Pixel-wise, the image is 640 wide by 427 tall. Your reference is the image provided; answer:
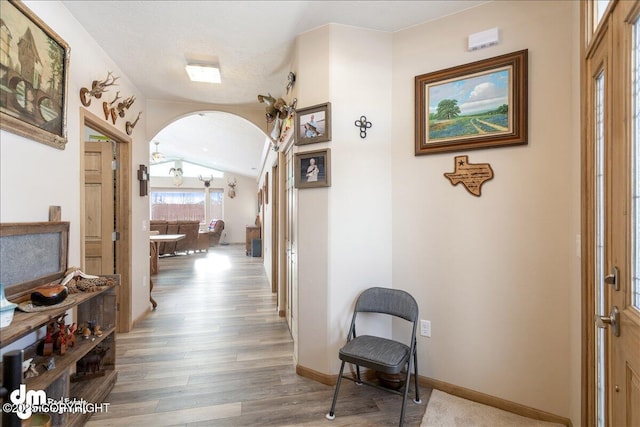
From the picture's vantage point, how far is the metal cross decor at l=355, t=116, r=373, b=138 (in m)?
2.17

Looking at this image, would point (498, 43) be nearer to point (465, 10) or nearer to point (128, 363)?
point (465, 10)

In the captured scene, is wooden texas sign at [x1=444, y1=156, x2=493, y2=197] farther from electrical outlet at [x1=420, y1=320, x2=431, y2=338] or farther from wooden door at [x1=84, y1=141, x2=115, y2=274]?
wooden door at [x1=84, y1=141, x2=115, y2=274]

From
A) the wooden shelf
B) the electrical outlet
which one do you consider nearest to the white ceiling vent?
the electrical outlet

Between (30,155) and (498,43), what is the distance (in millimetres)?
2823

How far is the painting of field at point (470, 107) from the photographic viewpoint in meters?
1.84

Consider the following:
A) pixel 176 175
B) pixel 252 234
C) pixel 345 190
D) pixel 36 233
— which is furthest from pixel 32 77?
pixel 176 175

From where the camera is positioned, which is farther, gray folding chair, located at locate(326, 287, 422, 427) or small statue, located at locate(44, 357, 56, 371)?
gray folding chair, located at locate(326, 287, 422, 427)

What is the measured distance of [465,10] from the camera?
196 centimetres

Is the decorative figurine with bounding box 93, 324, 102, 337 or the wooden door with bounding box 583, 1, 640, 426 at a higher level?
the wooden door with bounding box 583, 1, 640, 426

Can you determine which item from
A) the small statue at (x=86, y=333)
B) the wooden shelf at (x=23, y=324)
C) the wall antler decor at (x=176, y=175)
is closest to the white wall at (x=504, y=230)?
the wooden shelf at (x=23, y=324)

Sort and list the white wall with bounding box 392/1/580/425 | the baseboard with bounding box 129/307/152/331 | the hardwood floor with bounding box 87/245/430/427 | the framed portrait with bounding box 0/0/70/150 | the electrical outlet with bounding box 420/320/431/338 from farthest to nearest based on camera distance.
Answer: the baseboard with bounding box 129/307/152/331
the electrical outlet with bounding box 420/320/431/338
the hardwood floor with bounding box 87/245/430/427
the white wall with bounding box 392/1/580/425
the framed portrait with bounding box 0/0/70/150

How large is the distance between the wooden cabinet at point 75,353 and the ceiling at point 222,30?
1.81 meters

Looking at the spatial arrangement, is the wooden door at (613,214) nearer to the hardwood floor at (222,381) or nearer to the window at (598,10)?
the window at (598,10)

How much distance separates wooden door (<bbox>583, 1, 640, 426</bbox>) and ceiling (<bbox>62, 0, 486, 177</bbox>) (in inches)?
41.9
